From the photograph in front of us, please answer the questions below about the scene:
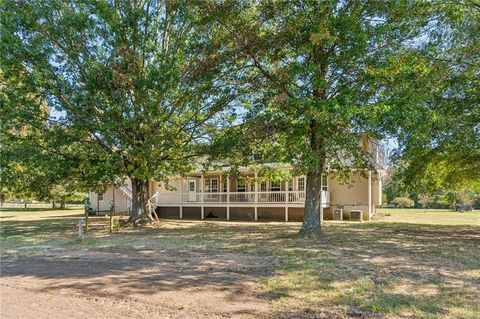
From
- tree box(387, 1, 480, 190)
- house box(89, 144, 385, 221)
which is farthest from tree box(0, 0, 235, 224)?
tree box(387, 1, 480, 190)

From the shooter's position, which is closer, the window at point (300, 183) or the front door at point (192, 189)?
the window at point (300, 183)

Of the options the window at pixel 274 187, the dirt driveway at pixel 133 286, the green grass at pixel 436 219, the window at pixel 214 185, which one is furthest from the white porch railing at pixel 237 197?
the dirt driveway at pixel 133 286

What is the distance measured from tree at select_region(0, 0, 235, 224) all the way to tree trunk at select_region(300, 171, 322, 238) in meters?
5.28

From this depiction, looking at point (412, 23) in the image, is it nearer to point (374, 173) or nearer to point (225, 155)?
point (374, 173)

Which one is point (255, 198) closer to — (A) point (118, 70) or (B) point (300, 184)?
(B) point (300, 184)

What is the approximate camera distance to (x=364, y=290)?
21.9ft

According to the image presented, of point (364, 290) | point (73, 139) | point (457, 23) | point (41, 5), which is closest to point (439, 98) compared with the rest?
point (457, 23)

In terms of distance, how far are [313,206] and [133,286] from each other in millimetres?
9248

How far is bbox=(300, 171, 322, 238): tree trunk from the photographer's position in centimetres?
1488

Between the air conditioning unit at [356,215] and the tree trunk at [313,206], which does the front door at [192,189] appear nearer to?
the air conditioning unit at [356,215]

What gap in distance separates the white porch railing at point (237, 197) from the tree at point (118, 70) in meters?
8.46

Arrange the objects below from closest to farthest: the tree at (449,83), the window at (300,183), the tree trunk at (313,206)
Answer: the tree at (449,83), the tree trunk at (313,206), the window at (300,183)

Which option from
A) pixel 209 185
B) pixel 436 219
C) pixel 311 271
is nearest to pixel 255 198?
pixel 209 185

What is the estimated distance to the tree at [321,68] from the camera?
40.6ft
